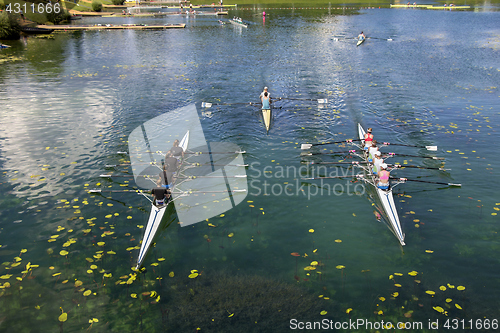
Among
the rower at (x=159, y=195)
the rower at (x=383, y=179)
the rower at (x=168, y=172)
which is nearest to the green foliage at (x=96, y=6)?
the rower at (x=168, y=172)

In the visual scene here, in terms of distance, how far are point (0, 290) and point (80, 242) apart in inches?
126

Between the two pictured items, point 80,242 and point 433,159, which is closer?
point 80,242

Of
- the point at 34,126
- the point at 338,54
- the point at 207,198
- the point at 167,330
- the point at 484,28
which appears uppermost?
the point at 484,28

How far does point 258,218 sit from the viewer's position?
653 inches

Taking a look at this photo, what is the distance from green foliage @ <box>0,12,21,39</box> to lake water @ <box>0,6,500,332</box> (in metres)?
29.8

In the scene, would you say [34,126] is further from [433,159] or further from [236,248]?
[433,159]

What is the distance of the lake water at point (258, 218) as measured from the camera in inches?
469

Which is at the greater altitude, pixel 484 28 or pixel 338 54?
pixel 484 28

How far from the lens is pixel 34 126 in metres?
26.8

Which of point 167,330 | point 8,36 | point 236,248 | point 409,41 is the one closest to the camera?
point 167,330

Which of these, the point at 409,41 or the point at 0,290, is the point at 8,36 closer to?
the point at 0,290

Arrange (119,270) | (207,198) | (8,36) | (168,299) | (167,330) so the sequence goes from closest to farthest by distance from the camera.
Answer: (167,330) < (168,299) < (119,270) < (207,198) < (8,36)

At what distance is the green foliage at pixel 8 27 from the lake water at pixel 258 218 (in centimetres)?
2981

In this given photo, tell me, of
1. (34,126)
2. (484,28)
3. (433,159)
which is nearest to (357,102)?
(433,159)
